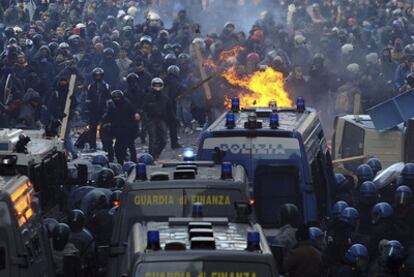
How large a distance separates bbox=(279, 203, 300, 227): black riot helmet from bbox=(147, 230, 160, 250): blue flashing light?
194 inches

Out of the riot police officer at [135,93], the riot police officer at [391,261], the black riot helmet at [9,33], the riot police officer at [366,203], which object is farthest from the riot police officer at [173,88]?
the riot police officer at [391,261]

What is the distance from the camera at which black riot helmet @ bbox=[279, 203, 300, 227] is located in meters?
15.6

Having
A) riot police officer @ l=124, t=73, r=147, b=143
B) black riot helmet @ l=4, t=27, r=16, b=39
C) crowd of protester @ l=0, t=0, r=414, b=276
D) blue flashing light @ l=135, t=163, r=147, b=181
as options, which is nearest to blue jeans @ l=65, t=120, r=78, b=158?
crowd of protester @ l=0, t=0, r=414, b=276

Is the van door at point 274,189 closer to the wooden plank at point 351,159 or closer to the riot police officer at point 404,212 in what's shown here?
the riot police officer at point 404,212

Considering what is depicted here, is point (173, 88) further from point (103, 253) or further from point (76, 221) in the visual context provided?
point (103, 253)

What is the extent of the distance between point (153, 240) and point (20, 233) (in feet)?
7.38

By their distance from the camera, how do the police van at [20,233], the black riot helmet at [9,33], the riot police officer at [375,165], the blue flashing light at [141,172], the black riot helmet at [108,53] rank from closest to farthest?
the police van at [20,233]
the blue flashing light at [141,172]
the riot police officer at [375,165]
the black riot helmet at [108,53]
the black riot helmet at [9,33]

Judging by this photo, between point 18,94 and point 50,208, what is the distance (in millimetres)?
12825

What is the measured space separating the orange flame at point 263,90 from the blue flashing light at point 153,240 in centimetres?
1425

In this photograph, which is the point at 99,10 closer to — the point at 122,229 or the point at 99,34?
the point at 99,34

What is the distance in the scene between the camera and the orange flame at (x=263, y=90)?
83.8ft

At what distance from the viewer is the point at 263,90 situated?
25.9 metres

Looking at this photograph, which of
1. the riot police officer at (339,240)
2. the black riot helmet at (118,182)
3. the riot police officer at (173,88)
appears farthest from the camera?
the riot police officer at (173,88)

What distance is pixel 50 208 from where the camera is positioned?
1791 cm
